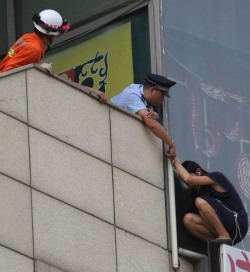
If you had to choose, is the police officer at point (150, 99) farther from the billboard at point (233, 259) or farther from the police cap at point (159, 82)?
the billboard at point (233, 259)

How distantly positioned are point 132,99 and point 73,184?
1725 millimetres

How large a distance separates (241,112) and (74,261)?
398 cm

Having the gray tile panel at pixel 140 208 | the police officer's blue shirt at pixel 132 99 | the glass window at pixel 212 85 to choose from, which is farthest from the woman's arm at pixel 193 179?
the police officer's blue shirt at pixel 132 99

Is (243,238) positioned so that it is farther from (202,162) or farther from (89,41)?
(89,41)

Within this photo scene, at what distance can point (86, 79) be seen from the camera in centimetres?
2181

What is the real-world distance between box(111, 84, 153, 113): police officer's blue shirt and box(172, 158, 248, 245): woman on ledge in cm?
87

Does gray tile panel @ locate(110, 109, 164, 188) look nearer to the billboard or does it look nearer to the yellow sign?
the billboard

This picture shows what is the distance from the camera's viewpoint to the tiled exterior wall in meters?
18.2

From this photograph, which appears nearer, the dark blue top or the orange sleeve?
the orange sleeve

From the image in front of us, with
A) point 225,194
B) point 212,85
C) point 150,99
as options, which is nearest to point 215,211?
point 225,194

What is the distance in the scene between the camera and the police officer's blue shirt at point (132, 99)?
20.2m

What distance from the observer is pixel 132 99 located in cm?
2022

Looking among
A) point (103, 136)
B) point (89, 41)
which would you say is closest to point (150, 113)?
point (103, 136)

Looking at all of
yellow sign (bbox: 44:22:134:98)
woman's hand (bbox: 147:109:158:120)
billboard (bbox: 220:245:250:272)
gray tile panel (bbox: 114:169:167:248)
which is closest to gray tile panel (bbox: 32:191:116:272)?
gray tile panel (bbox: 114:169:167:248)
